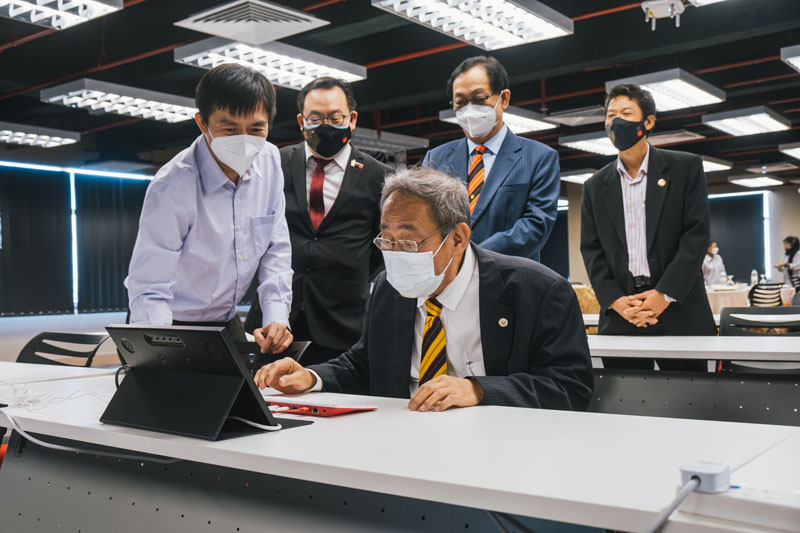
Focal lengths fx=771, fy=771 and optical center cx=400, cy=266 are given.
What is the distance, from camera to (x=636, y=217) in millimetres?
3137

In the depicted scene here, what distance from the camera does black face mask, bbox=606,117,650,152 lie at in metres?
3.13

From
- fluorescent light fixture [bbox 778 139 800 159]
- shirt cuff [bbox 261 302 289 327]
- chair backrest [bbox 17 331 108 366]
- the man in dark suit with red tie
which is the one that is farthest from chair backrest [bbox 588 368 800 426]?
fluorescent light fixture [bbox 778 139 800 159]

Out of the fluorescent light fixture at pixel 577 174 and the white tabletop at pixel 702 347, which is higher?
the fluorescent light fixture at pixel 577 174

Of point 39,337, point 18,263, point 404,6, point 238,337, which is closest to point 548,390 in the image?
point 238,337

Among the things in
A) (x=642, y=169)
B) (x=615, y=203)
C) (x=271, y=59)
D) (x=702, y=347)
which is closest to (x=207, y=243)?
(x=702, y=347)

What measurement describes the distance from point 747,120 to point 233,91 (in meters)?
8.07

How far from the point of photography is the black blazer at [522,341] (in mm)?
1724

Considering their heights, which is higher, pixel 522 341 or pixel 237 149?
pixel 237 149

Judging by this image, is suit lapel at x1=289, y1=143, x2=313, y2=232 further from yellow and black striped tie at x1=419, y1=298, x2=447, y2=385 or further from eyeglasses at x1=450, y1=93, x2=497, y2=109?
yellow and black striped tie at x1=419, y1=298, x2=447, y2=385

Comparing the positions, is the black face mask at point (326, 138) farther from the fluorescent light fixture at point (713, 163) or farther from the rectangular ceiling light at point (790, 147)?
the fluorescent light fixture at point (713, 163)

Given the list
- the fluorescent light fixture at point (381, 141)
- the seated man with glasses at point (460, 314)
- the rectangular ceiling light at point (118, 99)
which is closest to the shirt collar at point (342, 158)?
the seated man with glasses at point (460, 314)

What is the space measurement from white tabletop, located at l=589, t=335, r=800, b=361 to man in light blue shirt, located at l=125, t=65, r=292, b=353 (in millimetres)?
1127

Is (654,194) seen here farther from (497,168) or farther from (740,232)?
(740,232)

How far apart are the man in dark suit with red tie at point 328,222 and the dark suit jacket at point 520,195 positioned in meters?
0.31
